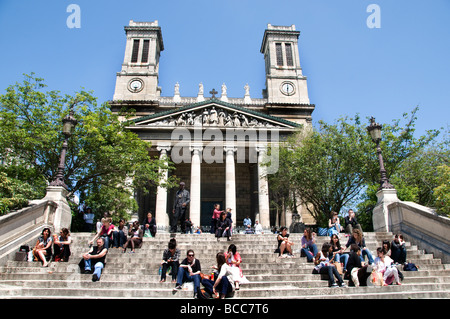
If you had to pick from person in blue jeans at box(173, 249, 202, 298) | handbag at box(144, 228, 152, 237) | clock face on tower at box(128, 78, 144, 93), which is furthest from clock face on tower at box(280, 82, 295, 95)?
person in blue jeans at box(173, 249, 202, 298)

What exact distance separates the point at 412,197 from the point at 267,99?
24380 millimetres

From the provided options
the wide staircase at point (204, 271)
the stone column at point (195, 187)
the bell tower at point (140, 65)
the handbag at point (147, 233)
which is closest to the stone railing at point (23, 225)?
the wide staircase at point (204, 271)

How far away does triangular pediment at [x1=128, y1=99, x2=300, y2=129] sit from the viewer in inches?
1137

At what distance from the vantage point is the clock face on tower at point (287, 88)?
40.3 meters

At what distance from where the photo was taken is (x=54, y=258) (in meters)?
10.2

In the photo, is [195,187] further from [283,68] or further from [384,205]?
[283,68]

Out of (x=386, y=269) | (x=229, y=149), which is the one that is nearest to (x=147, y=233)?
(x=386, y=269)

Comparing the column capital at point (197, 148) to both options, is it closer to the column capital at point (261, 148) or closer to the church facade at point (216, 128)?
the church facade at point (216, 128)

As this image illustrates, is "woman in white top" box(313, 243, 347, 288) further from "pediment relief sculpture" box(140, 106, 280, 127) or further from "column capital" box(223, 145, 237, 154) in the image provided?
"pediment relief sculpture" box(140, 106, 280, 127)

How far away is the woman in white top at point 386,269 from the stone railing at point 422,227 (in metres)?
3.44

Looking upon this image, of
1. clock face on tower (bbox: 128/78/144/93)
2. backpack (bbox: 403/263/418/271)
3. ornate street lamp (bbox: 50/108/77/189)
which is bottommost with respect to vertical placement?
backpack (bbox: 403/263/418/271)

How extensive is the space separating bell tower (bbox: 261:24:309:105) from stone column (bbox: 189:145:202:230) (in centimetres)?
1309

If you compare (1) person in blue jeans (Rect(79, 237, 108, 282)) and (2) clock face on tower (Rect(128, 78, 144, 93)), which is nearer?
(1) person in blue jeans (Rect(79, 237, 108, 282))
